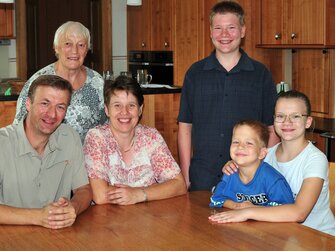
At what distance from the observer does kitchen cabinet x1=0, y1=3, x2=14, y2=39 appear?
680 centimetres

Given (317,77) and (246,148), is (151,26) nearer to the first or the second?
(317,77)

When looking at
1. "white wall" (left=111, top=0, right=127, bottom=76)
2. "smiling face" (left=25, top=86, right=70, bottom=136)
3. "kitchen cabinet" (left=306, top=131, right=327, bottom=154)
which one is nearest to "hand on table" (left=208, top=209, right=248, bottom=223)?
"smiling face" (left=25, top=86, right=70, bottom=136)

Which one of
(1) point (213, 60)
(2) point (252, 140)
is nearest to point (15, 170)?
(2) point (252, 140)

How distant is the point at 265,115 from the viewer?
2.85 meters

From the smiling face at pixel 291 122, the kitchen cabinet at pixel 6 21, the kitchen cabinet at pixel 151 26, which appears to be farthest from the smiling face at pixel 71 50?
the kitchen cabinet at pixel 6 21

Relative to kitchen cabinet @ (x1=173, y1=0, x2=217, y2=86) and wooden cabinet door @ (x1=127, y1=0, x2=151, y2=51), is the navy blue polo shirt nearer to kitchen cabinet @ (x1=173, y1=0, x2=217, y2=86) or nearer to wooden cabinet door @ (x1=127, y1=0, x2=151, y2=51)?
kitchen cabinet @ (x1=173, y1=0, x2=217, y2=86)

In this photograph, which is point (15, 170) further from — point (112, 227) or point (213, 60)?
point (213, 60)

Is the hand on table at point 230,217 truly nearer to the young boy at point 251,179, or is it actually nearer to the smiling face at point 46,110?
the young boy at point 251,179

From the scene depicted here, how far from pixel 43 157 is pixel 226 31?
1050 mm

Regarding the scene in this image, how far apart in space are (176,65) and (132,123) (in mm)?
3762

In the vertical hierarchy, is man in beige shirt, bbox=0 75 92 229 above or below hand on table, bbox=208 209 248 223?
above

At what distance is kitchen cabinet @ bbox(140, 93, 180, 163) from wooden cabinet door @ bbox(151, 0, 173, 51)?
1.86 metres

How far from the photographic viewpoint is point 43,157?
231 centimetres

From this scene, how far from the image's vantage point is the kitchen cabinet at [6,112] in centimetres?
400
